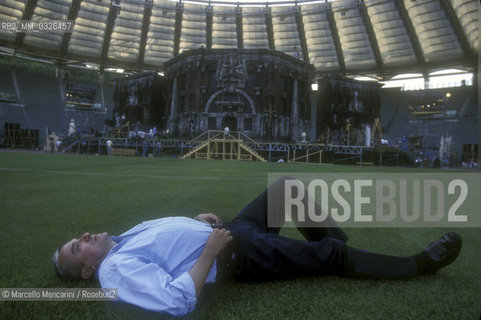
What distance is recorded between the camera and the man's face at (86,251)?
2092 mm

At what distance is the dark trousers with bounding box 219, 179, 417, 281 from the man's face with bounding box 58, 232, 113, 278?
78 centimetres

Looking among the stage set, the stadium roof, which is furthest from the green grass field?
the stadium roof

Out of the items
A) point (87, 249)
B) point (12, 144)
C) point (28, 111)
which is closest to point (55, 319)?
point (87, 249)

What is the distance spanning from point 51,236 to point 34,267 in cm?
86

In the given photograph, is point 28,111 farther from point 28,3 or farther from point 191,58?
point 191,58

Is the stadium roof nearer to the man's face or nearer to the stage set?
the stage set

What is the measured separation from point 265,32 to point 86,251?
4471 centimetres

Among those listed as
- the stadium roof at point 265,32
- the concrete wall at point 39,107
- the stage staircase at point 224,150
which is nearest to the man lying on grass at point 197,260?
the stage staircase at point 224,150

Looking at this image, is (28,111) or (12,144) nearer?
(12,144)

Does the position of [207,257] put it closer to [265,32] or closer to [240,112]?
[240,112]

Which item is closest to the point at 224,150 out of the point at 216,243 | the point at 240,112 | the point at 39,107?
the point at 240,112

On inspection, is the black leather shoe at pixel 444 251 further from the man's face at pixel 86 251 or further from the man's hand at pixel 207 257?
the man's face at pixel 86 251

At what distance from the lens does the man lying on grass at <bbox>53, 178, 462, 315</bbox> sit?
1756 millimetres

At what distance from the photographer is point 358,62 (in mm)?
45000
